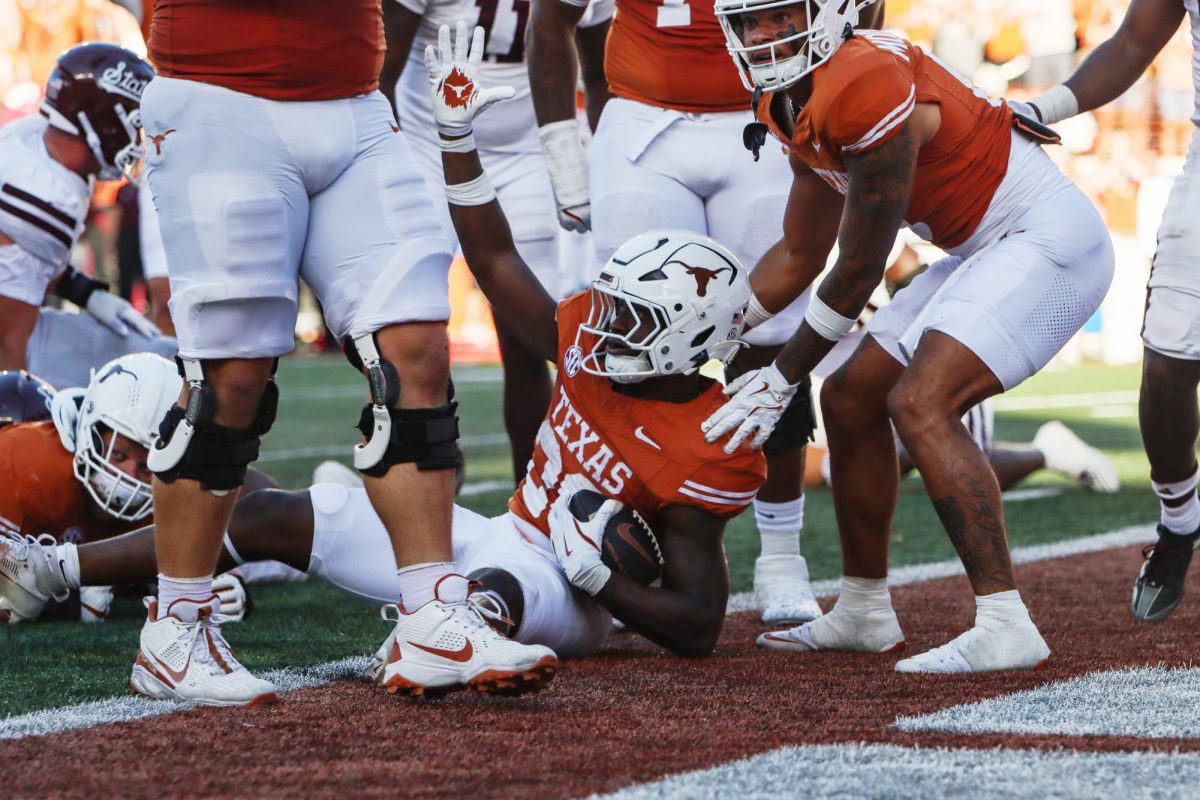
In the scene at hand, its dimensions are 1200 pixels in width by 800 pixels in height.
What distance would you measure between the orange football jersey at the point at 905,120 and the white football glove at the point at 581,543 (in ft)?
2.72

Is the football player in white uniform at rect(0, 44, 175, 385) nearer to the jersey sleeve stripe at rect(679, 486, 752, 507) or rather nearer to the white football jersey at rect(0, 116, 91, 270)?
the white football jersey at rect(0, 116, 91, 270)

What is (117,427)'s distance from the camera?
369 cm

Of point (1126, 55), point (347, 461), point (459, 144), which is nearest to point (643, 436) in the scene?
point (459, 144)

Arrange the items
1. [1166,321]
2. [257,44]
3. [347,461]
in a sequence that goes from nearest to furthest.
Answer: [257,44] < [1166,321] < [347,461]

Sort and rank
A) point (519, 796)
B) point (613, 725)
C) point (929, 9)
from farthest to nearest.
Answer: point (929, 9) < point (613, 725) < point (519, 796)

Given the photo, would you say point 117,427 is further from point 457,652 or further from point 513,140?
point 513,140

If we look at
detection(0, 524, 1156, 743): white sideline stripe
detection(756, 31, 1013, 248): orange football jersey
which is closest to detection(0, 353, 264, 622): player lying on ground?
detection(0, 524, 1156, 743): white sideline stripe

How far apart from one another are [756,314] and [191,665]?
5.17 feet

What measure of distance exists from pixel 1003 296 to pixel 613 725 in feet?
4.01

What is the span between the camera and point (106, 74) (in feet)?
15.8

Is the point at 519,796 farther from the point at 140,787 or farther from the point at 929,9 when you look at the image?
the point at 929,9

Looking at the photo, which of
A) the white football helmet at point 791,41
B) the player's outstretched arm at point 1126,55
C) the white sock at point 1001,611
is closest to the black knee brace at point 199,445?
the white football helmet at point 791,41

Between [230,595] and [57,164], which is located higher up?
[57,164]

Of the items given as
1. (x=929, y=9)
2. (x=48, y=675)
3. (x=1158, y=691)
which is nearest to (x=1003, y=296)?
(x=1158, y=691)
